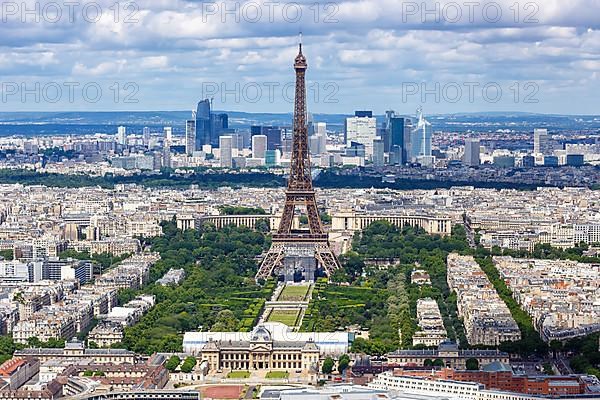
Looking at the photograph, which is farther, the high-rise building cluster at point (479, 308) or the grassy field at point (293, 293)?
the grassy field at point (293, 293)

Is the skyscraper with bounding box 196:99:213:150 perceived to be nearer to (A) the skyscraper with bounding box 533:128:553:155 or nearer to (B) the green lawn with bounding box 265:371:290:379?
(A) the skyscraper with bounding box 533:128:553:155

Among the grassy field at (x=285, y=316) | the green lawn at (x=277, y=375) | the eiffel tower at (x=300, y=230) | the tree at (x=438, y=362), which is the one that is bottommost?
the green lawn at (x=277, y=375)

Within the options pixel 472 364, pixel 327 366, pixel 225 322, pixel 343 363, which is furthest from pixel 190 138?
pixel 472 364

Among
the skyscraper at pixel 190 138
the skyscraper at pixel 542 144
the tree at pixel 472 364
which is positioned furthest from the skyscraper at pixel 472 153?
the tree at pixel 472 364

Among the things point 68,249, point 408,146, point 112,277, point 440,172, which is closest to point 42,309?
point 112,277

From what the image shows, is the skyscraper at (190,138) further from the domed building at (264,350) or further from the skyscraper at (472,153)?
the domed building at (264,350)

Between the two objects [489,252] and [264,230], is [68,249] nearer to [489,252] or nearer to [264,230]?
[264,230]
